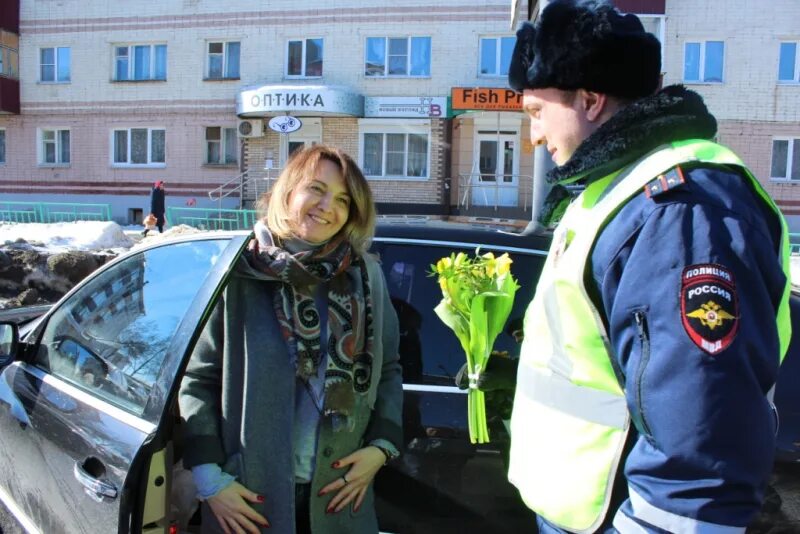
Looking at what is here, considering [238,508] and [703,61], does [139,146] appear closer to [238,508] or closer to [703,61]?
[703,61]

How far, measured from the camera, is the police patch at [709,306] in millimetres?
1011

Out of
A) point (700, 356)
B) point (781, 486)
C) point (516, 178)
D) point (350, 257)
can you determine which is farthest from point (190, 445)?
point (516, 178)

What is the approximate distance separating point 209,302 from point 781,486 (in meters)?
2.04

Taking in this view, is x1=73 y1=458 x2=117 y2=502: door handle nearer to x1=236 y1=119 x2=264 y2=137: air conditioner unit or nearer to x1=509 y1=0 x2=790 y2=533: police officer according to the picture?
x1=509 y1=0 x2=790 y2=533: police officer

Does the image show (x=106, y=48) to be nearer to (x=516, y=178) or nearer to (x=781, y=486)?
(x=516, y=178)

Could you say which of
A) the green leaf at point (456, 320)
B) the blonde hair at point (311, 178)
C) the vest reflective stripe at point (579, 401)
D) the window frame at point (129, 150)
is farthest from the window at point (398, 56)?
the vest reflective stripe at point (579, 401)

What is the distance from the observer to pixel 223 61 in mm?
21516

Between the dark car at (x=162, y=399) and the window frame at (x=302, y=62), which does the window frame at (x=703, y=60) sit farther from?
the dark car at (x=162, y=399)

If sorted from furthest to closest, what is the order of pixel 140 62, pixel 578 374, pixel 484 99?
1. pixel 140 62
2. pixel 484 99
3. pixel 578 374

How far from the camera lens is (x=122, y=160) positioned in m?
22.5

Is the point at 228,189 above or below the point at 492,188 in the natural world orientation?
below

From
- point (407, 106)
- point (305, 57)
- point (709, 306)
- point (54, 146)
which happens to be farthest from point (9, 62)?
point (709, 306)

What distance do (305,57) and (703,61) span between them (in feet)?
42.3

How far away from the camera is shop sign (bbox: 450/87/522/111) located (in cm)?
1858
